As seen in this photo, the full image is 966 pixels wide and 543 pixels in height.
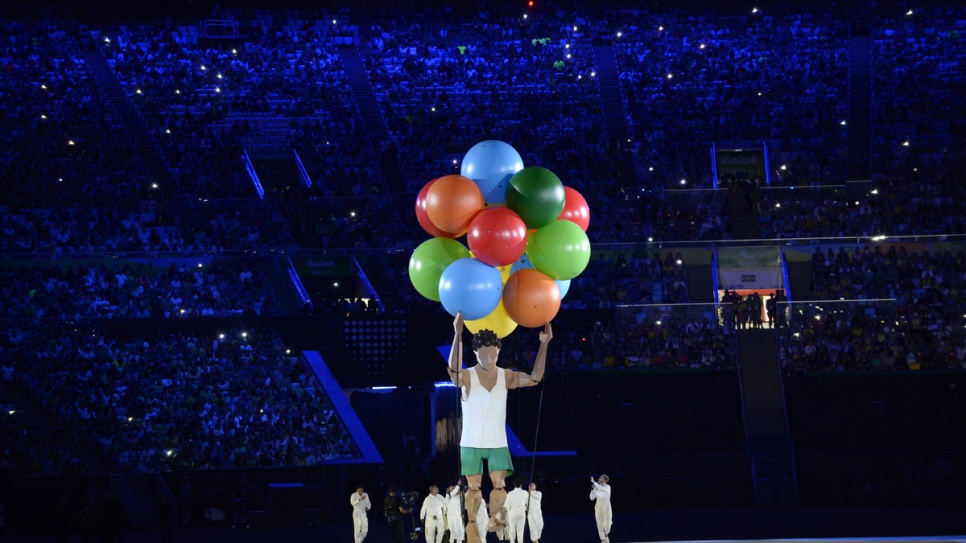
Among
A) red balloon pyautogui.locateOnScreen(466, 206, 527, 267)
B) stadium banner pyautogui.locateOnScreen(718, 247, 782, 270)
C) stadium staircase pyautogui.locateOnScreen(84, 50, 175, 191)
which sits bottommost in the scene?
red balloon pyautogui.locateOnScreen(466, 206, 527, 267)

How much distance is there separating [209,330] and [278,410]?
9.36ft

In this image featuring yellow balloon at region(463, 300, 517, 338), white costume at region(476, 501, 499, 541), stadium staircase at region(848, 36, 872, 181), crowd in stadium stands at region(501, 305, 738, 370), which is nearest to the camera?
white costume at region(476, 501, 499, 541)

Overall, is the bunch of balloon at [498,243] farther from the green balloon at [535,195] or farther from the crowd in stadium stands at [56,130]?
the crowd in stadium stands at [56,130]

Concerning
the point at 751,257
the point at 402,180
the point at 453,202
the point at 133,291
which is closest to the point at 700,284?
the point at 751,257

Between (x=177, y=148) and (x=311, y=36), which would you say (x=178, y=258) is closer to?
(x=177, y=148)

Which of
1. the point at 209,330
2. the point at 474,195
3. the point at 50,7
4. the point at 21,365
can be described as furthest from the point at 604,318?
the point at 50,7

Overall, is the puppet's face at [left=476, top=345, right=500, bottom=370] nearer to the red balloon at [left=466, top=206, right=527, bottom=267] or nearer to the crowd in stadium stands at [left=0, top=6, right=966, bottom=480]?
the red balloon at [left=466, top=206, right=527, bottom=267]

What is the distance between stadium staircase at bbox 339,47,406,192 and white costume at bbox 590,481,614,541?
14.3 meters

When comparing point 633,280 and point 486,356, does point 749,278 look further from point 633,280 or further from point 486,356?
point 486,356

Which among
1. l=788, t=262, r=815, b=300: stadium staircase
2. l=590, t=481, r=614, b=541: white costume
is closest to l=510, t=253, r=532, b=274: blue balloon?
l=590, t=481, r=614, b=541: white costume

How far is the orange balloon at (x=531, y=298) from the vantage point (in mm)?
9109

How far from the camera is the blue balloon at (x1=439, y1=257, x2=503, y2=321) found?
8.84 metres

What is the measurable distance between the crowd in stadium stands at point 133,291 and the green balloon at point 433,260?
14683 millimetres

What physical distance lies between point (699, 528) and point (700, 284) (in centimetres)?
842
